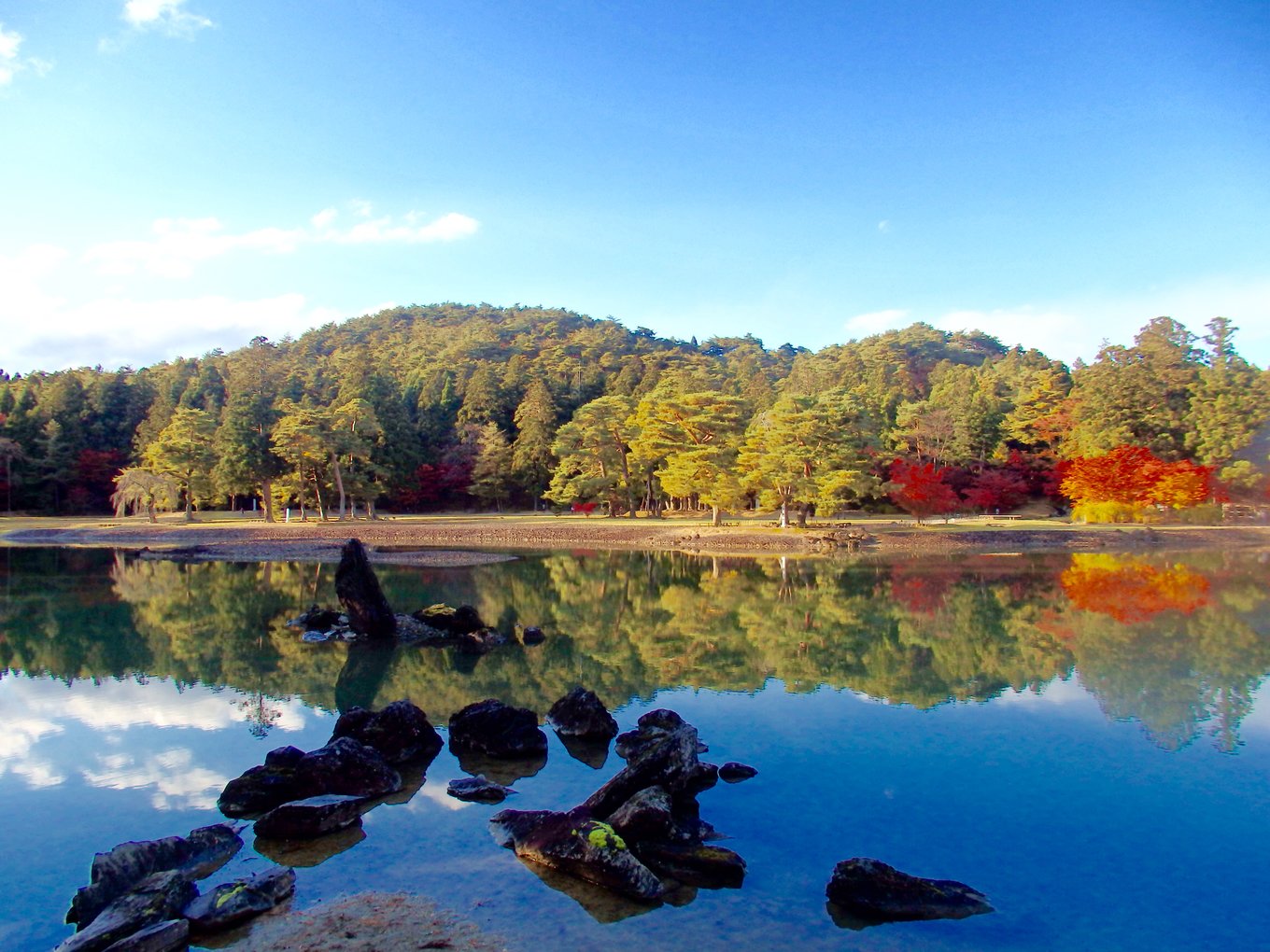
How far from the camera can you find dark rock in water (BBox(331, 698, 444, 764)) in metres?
7.82

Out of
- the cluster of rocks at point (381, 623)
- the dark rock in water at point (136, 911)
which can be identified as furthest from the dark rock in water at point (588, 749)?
the cluster of rocks at point (381, 623)

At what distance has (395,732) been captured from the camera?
792 cm

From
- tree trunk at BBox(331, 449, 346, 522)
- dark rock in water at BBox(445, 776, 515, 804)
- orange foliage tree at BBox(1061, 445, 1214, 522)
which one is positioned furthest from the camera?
tree trunk at BBox(331, 449, 346, 522)

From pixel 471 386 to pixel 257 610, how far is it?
37181 millimetres

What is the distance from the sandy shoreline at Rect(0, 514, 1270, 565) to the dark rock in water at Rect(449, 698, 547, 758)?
19.5m

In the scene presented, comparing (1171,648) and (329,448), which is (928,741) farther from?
(329,448)

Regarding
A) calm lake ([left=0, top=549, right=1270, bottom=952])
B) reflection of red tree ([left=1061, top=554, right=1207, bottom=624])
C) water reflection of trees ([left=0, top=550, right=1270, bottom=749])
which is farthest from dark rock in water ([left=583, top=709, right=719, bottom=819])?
reflection of red tree ([left=1061, top=554, right=1207, bottom=624])

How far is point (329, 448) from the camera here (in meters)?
37.2

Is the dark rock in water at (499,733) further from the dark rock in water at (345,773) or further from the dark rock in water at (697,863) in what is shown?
the dark rock in water at (697,863)

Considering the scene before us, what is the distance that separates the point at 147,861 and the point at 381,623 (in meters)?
9.47

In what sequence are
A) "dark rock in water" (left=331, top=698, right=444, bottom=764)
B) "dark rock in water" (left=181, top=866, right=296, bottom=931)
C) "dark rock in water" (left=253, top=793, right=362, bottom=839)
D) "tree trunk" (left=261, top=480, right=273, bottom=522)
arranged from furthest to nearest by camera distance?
"tree trunk" (left=261, top=480, right=273, bottom=522) → "dark rock in water" (left=331, top=698, right=444, bottom=764) → "dark rock in water" (left=253, top=793, right=362, bottom=839) → "dark rock in water" (left=181, top=866, right=296, bottom=931)

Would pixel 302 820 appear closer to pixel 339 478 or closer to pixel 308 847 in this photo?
pixel 308 847

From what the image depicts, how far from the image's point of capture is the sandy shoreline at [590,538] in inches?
1223

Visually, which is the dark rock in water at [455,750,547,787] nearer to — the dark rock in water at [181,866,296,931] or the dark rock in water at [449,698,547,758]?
the dark rock in water at [449,698,547,758]
